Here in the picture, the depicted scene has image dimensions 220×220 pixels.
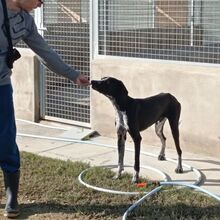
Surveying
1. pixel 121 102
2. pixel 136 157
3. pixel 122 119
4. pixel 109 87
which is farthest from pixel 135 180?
A: pixel 109 87

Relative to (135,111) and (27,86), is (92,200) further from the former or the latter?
(27,86)

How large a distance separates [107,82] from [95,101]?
2476mm

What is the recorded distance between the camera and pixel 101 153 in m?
7.25

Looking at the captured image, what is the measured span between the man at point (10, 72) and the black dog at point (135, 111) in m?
0.52

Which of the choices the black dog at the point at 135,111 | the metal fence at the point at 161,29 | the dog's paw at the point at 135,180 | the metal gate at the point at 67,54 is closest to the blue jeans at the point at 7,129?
the black dog at the point at 135,111

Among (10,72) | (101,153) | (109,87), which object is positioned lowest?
(101,153)

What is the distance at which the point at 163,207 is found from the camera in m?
5.16

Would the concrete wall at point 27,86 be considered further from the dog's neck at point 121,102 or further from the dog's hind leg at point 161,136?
the dog's neck at point 121,102

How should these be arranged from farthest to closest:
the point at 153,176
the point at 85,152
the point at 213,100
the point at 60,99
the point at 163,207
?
the point at 60,99, the point at 85,152, the point at 213,100, the point at 153,176, the point at 163,207

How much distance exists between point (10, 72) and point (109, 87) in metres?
1.17

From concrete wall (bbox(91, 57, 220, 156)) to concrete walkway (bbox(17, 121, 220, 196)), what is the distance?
18 cm

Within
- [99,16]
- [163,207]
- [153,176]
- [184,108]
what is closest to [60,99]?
[99,16]

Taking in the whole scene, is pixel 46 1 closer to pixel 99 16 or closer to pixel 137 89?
pixel 99 16

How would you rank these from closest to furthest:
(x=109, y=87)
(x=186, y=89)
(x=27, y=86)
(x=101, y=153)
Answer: (x=109, y=87) → (x=186, y=89) → (x=101, y=153) → (x=27, y=86)
